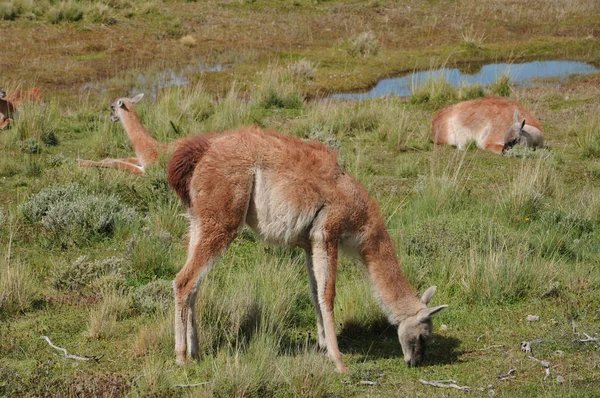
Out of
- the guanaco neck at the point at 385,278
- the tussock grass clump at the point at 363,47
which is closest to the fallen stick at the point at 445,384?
the guanaco neck at the point at 385,278

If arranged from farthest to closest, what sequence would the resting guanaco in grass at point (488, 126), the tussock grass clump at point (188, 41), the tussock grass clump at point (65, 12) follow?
the tussock grass clump at point (65, 12) < the tussock grass clump at point (188, 41) < the resting guanaco in grass at point (488, 126)

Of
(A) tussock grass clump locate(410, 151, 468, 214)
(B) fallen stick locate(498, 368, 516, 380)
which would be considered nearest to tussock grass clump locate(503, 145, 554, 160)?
(A) tussock grass clump locate(410, 151, 468, 214)

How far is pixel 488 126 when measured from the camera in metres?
14.4

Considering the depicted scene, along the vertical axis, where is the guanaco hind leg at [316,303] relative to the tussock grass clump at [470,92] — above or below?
above

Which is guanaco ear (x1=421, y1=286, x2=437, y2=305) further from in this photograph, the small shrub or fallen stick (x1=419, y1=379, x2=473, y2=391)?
the small shrub

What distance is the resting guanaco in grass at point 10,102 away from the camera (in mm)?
13961

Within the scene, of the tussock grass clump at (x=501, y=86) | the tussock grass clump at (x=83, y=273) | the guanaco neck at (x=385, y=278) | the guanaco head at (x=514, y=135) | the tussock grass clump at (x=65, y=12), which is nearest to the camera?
the guanaco neck at (x=385, y=278)

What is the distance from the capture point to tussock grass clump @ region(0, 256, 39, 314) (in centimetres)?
735

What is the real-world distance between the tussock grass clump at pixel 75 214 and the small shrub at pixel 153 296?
5.69ft

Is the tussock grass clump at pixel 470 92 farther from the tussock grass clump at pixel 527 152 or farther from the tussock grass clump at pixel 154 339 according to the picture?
the tussock grass clump at pixel 154 339

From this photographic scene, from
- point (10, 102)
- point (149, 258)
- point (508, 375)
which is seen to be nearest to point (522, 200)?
point (508, 375)

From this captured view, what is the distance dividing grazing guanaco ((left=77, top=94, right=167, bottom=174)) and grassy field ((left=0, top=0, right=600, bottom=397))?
615mm

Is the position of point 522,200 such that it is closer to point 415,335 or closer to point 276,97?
point 415,335

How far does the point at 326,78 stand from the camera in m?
22.4
